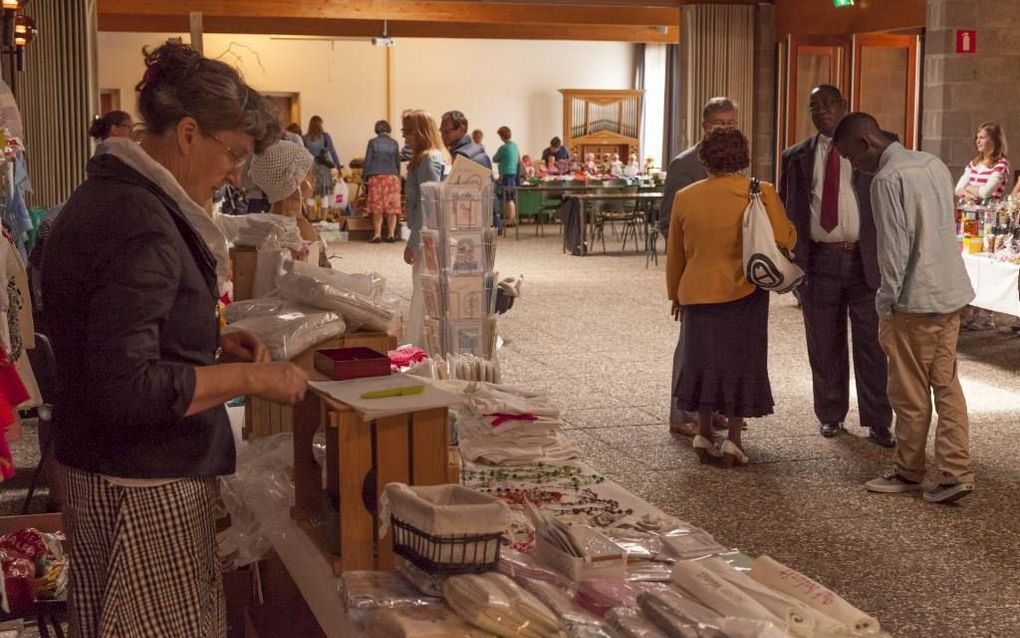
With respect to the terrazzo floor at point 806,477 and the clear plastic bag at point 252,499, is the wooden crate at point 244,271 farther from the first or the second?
the terrazzo floor at point 806,477

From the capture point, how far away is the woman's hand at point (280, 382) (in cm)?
195

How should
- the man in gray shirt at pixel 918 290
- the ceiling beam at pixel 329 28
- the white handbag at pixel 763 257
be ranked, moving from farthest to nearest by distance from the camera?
the ceiling beam at pixel 329 28 → the white handbag at pixel 763 257 → the man in gray shirt at pixel 918 290

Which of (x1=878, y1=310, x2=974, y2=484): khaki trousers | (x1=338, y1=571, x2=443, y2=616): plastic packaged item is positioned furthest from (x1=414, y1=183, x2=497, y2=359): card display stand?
(x1=338, y1=571, x2=443, y2=616): plastic packaged item

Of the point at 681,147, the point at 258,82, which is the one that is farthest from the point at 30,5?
the point at 258,82

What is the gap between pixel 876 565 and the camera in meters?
4.21

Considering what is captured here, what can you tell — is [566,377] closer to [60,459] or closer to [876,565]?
[876,565]

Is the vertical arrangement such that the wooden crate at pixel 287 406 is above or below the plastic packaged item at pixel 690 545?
above

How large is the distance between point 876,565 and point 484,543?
2466 mm

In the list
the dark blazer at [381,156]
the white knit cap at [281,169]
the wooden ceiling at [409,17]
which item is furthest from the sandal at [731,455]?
the dark blazer at [381,156]

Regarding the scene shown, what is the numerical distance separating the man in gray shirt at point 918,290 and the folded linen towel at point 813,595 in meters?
2.73

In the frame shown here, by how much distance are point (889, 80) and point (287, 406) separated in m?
13.3

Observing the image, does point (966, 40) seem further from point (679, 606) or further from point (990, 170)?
point (679, 606)

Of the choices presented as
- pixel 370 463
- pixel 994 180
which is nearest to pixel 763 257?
pixel 370 463

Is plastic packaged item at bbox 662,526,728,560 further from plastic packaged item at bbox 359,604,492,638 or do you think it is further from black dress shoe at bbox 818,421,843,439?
black dress shoe at bbox 818,421,843,439
